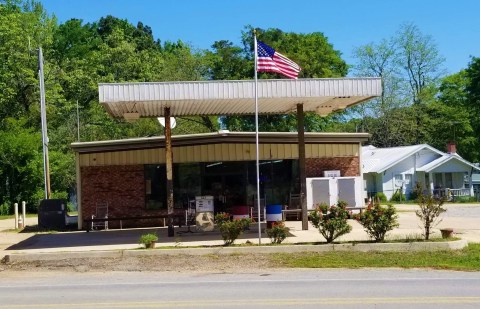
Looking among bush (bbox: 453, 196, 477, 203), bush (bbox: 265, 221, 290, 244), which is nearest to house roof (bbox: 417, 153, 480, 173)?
bush (bbox: 453, 196, 477, 203)

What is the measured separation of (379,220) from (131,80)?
48366mm

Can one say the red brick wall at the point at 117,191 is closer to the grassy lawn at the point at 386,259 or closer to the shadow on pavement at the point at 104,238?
the shadow on pavement at the point at 104,238

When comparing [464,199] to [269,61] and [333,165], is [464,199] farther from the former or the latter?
[269,61]

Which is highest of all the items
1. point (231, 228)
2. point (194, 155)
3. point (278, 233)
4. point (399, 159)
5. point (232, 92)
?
point (232, 92)

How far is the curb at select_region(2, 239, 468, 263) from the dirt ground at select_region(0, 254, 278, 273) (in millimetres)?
249

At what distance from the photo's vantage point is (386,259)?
1580cm

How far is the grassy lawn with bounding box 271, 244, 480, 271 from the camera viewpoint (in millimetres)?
15133

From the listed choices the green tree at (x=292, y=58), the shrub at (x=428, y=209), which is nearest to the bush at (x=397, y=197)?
the green tree at (x=292, y=58)

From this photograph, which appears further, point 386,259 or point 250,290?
point 386,259

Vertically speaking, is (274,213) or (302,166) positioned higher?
(302,166)

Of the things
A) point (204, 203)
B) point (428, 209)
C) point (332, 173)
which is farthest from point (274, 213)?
point (332, 173)

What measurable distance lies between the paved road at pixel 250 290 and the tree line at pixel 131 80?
118 ft

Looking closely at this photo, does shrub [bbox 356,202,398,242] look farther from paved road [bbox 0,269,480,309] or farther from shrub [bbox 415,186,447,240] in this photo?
paved road [bbox 0,269,480,309]

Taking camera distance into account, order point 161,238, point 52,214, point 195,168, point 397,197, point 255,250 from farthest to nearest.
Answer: point 397,197, point 52,214, point 195,168, point 161,238, point 255,250
